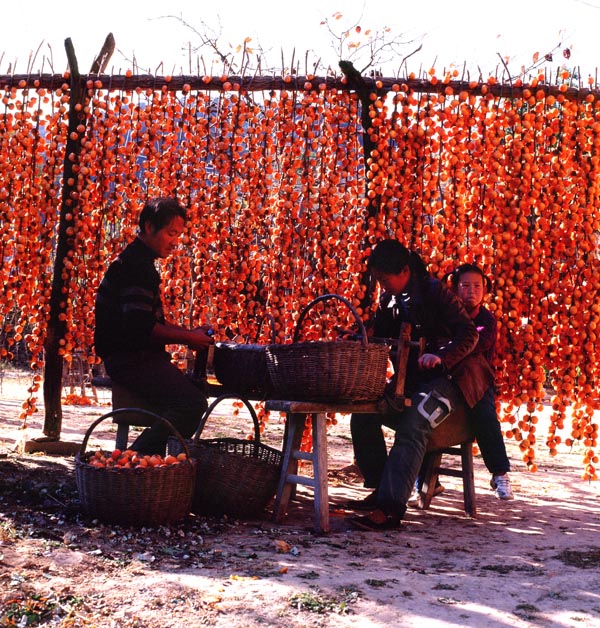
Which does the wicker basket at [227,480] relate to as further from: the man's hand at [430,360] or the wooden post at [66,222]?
the wooden post at [66,222]

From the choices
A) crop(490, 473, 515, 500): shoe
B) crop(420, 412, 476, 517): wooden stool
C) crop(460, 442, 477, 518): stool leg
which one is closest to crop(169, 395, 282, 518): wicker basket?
crop(420, 412, 476, 517): wooden stool

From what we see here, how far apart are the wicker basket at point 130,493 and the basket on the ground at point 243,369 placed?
69 cm

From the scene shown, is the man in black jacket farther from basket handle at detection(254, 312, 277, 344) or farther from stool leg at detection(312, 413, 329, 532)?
basket handle at detection(254, 312, 277, 344)

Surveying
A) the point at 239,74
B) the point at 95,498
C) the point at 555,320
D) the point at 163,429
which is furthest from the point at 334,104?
the point at 95,498

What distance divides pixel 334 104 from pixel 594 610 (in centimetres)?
342

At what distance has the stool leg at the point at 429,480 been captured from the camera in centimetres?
450

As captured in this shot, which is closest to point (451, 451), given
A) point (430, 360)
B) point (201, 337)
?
point (430, 360)

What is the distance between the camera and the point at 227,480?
12.8ft

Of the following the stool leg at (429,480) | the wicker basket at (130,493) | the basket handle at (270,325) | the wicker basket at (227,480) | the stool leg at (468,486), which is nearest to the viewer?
the wicker basket at (130,493)

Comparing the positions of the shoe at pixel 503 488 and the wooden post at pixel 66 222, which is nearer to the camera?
the shoe at pixel 503 488

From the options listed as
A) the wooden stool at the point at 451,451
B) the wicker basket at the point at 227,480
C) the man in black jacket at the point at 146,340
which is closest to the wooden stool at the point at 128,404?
the man in black jacket at the point at 146,340

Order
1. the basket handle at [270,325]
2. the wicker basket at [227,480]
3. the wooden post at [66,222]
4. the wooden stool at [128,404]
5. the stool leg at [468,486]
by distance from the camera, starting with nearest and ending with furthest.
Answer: the wicker basket at [227,480] → the wooden stool at [128,404] → the stool leg at [468,486] → the basket handle at [270,325] → the wooden post at [66,222]

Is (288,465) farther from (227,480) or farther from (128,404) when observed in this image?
(128,404)

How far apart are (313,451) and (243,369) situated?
0.56 metres
